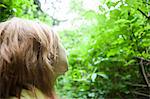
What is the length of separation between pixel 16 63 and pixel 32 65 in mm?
A: 51

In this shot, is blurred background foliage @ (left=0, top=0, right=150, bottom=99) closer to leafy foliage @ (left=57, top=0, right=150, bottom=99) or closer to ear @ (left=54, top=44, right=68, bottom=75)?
leafy foliage @ (left=57, top=0, right=150, bottom=99)

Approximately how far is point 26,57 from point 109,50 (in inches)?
78.7

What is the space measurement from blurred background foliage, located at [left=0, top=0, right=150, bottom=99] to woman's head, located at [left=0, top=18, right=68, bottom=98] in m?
1.07

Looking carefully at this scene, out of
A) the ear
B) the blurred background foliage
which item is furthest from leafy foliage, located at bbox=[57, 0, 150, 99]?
the ear

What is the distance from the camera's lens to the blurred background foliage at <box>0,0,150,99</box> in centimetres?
242

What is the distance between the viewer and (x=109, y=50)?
10.2ft

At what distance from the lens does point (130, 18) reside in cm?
254

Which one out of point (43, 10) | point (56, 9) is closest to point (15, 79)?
point (43, 10)

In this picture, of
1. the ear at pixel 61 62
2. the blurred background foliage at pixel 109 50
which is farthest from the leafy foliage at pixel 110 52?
the ear at pixel 61 62

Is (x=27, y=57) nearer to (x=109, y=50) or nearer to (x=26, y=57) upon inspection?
(x=26, y=57)

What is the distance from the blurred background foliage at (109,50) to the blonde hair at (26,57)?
1077mm

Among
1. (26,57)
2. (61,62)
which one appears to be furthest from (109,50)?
(26,57)

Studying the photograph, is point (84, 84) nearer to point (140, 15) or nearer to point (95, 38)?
point (95, 38)

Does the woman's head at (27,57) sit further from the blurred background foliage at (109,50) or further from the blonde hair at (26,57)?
the blurred background foliage at (109,50)
